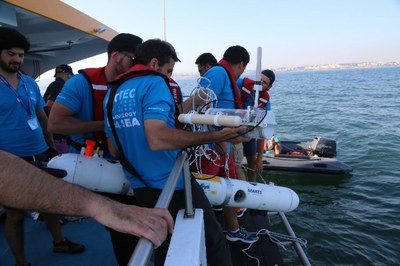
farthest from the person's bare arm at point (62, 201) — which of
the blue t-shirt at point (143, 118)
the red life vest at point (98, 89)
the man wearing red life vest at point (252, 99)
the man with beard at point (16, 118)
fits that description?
the man wearing red life vest at point (252, 99)

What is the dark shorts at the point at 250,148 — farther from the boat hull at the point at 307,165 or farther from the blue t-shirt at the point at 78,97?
the boat hull at the point at 307,165

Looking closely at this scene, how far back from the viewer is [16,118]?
8.45 feet

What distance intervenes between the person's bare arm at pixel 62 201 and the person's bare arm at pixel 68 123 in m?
1.35

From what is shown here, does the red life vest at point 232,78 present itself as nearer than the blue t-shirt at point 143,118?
No

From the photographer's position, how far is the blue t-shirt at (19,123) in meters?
2.51

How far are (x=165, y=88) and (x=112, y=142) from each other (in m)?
0.61

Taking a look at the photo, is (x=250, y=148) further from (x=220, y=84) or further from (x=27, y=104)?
(x=27, y=104)

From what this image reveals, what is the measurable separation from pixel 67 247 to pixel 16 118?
1.38 meters

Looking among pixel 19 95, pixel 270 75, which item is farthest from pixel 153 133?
pixel 270 75

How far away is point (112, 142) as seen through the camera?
2043mm

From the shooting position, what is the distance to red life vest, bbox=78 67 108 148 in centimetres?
229

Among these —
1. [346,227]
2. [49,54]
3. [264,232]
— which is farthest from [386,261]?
[49,54]

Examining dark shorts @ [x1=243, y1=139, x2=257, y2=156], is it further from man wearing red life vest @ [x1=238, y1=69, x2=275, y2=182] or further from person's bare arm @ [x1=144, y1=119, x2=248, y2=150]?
person's bare arm @ [x1=144, y1=119, x2=248, y2=150]

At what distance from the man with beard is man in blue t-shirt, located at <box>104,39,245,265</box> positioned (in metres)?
1.11
